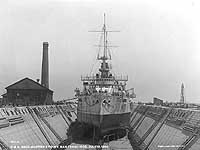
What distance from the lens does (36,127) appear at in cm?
3466

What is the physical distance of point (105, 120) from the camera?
133ft

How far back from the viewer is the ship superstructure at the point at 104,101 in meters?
40.4

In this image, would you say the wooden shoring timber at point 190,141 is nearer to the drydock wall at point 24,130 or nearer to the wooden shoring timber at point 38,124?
the drydock wall at point 24,130

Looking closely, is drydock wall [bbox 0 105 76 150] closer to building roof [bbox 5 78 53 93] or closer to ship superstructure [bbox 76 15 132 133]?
ship superstructure [bbox 76 15 132 133]

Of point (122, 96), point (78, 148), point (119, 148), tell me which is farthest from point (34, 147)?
point (122, 96)

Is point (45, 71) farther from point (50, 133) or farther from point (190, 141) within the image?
point (190, 141)

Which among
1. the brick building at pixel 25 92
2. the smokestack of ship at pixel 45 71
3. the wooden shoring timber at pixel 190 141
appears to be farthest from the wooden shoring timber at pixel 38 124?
the smokestack of ship at pixel 45 71

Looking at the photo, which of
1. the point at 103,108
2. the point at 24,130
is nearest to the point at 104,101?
the point at 103,108

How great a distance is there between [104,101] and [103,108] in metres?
1.26

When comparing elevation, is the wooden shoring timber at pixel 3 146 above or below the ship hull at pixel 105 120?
above

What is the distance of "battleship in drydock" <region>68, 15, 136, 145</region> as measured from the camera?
40.1 metres

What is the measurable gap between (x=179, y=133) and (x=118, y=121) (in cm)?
1903

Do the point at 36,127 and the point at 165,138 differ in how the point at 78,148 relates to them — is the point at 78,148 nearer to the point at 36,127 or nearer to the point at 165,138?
the point at 36,127

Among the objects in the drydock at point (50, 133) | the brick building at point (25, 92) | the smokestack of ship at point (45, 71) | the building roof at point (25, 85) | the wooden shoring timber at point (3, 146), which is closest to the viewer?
the wooden shoring timber at point (3, 146)
